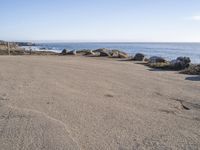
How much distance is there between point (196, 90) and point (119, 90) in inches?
104

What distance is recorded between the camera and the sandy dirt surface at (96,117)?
4738mm

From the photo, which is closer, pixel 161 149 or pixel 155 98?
pixel 161 149

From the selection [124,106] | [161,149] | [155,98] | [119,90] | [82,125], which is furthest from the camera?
[119,90]

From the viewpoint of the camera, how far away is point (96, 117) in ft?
19.9

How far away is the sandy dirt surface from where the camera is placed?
474 cm

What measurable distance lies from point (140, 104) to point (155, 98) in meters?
0.98

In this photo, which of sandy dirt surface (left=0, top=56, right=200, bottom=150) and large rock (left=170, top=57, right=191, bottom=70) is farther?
large rock (left=170, top=57, right=191, bottom=70)

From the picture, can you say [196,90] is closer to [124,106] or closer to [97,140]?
[124,106]

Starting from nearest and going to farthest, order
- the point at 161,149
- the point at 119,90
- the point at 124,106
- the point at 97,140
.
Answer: the point at 161,149
the point at 97,140
the point at 124,106
the point at 119,90

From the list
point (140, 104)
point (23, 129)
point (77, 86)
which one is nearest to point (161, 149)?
point (23, 129)

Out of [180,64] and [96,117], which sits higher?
[96,117]

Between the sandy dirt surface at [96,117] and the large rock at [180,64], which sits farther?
the large rock at [180,64]

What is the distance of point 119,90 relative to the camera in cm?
925

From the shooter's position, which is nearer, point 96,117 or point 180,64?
point 96,117
